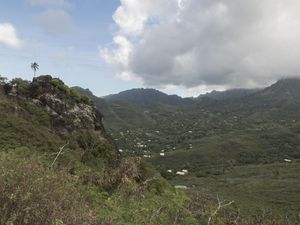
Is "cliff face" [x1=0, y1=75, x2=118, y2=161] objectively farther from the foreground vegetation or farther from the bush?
the bush

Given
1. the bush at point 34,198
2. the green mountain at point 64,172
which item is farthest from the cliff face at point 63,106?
the bush at point 34,198

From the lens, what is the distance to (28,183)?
986 centimetres

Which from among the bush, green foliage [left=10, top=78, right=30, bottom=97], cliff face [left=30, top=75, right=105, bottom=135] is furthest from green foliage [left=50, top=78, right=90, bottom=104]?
the bush

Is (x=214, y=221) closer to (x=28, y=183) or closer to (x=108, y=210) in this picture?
(x=108, y=210)

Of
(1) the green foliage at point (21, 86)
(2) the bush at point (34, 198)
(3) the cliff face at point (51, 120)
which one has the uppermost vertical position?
(1) the green foliage at point (21, 86)

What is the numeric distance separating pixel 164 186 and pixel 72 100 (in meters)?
13.6

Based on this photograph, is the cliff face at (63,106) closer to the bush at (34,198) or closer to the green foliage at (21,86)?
the green foliage at (21,86)

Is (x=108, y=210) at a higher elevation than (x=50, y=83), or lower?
lower

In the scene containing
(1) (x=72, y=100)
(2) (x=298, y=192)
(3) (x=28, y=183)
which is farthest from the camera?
(2) (x=298, y=192)

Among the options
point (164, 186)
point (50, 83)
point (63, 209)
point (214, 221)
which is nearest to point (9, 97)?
point (50, 83)

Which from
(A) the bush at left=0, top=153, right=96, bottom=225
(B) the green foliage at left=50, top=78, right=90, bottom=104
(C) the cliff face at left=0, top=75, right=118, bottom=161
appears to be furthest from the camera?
(B) the green foliage at left=50, top=78, right=90, bottom=104

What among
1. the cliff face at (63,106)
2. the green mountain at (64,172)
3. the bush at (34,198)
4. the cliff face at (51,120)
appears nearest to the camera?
the bush at (34,198)

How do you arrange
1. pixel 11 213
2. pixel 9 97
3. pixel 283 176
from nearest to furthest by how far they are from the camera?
pixel 11 213 < pixel 9 97 < pixel 283 176

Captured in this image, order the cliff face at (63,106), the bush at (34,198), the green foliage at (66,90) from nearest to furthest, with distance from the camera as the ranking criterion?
the bush at (34,198) < the cliff face at (63,106) < the green foliage at (66,90)
